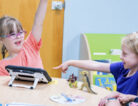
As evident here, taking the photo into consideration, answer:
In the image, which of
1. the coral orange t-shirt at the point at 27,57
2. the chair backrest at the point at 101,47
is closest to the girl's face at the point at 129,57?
the coral orange t-shirt at the point at 27,57

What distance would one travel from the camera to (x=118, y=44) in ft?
8.74

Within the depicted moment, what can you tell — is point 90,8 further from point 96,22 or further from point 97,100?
point 97,100

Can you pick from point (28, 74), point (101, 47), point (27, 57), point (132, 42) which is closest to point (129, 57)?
point (132, 42)

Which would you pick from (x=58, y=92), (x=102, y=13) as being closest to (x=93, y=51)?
(x=102, y=13)

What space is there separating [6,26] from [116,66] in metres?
0.79

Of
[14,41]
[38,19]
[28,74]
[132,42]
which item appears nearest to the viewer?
[132,42]

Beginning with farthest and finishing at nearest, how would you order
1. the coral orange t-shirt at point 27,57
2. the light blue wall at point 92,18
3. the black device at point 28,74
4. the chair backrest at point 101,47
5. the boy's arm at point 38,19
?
the light blue wall at point 92,18, the chair backrest at point 101,47, the boy's arm at point 38,19, the coral orange t-shirt at point 27,57, the black device at point 28,74

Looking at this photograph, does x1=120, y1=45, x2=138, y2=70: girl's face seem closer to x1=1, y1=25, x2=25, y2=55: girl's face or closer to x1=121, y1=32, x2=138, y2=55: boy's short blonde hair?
x1=121, y1=32, x2=138, y2=55: boy's short blonde hair

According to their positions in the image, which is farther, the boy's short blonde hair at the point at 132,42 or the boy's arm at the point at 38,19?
the boy's arm at the point at 38,19

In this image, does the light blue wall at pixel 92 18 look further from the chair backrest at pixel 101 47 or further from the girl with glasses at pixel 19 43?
the girl with glasses at pixel 19 43

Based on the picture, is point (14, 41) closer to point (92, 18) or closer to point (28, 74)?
point (28, 74)

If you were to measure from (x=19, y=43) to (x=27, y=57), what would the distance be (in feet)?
0.36

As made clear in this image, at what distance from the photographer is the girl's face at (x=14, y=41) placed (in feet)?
5.29

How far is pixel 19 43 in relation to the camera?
165cm
